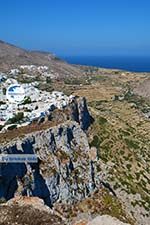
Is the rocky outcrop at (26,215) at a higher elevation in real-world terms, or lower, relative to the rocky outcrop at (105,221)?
higher

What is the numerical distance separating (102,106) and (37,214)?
84.9 meters

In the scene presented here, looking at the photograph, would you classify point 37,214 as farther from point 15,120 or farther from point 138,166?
point 138,166

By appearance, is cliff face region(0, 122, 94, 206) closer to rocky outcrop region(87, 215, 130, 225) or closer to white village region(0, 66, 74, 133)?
white village region(0, 66, 74, 133)

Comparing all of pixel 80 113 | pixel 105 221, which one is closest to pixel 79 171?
pixel 80 113

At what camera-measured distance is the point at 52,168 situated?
Result: 39719 millimetres

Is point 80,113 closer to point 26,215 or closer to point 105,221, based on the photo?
point 105,221

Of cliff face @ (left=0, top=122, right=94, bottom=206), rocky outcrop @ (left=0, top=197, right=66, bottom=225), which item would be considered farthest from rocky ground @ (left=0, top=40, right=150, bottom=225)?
rocky outcrop @ (left=0, top=197, right=66, bottom=225)

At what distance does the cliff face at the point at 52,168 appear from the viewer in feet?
117

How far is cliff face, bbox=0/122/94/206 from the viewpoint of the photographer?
35.6 m

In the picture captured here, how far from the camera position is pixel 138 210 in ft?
157

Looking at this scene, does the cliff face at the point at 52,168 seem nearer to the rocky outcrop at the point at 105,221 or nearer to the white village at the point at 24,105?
the white village at the point at 24,105

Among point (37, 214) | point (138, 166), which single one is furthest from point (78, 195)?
point (37, 214)

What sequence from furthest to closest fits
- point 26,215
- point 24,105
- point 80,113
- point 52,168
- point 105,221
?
point 80,113
point 24,105
point 52,168
point 105,221
point 26,215

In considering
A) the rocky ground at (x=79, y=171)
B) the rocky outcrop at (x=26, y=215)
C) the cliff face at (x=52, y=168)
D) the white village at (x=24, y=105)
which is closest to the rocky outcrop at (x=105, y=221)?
the rocky outcrop at (x=26, y=215)
